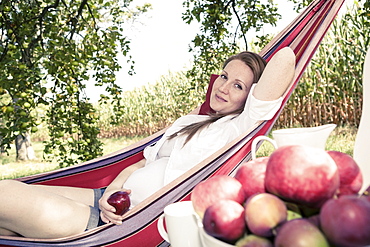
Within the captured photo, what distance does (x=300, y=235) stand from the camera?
1.81 ft

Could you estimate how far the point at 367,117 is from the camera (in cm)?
103

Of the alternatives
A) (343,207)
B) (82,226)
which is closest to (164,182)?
(82,226)

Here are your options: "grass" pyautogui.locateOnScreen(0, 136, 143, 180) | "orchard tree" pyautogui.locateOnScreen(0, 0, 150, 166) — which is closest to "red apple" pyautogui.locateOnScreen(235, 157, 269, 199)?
"orchard tree" pyautogui.locateOnScreen(0, 0, 150, 166)

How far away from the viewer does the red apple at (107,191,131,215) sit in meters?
1.81

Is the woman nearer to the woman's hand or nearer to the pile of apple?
the woman's hand

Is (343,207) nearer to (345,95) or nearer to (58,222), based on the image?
(58,222)

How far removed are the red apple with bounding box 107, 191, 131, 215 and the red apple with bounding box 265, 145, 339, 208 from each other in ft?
4.20

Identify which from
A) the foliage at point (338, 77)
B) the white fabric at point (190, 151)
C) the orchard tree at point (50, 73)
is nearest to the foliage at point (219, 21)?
the orchard tree at point (50, 73)

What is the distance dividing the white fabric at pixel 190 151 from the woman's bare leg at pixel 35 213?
395mm

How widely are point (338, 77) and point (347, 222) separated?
22.4 ft

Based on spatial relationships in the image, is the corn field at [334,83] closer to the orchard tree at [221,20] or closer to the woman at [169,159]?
the orchard tree at [221,20]

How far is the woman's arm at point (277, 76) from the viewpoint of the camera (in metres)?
1.74

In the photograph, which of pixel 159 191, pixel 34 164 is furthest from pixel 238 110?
pixel 34 164

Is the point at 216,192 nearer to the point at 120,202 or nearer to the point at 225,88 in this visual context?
the point at 120,202
